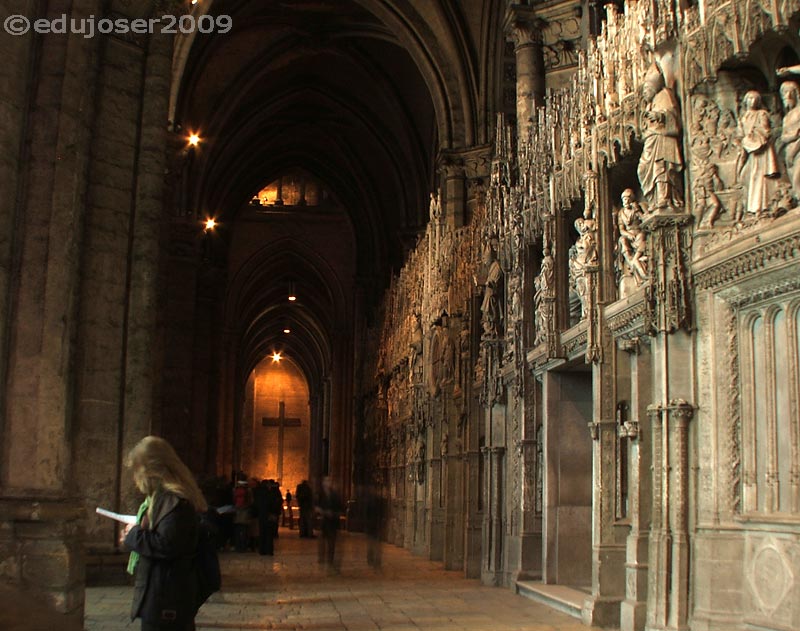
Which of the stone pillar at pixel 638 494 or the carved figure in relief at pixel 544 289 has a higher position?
the carved figure in relief at pixel 544 289

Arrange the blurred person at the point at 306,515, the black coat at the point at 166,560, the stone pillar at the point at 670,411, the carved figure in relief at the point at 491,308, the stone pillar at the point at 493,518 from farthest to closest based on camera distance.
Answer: the blurred person at the point at 306,515, the carved figure in relief at the point at 491,308, the stone pillar at the point at 493,518, the stone pillar at the point at 670,411, the black coat at the point at 166,560

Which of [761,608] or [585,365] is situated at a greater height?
[585,365]

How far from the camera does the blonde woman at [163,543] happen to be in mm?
4785

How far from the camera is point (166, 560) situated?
4.85m

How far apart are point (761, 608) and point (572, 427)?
5.46 m

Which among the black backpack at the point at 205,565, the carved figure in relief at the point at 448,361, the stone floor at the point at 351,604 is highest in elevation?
the carved figure in relief at the point at 448,361

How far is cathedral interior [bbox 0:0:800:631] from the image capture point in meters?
8.65

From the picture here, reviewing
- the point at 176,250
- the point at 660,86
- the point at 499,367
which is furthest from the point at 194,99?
the point at 660,86

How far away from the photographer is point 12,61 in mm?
8117

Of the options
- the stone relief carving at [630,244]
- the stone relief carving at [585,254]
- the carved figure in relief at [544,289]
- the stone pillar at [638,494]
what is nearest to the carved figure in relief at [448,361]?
the carved figure in relief at [544,289]

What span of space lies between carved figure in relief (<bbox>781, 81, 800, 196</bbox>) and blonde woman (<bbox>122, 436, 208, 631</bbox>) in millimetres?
5836

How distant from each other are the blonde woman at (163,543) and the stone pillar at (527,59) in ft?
39.9

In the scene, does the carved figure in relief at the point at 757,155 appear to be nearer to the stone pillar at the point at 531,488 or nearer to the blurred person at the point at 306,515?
the stone pillar at the point at 531,488

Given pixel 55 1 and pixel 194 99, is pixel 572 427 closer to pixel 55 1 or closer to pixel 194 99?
pixel 55 1
